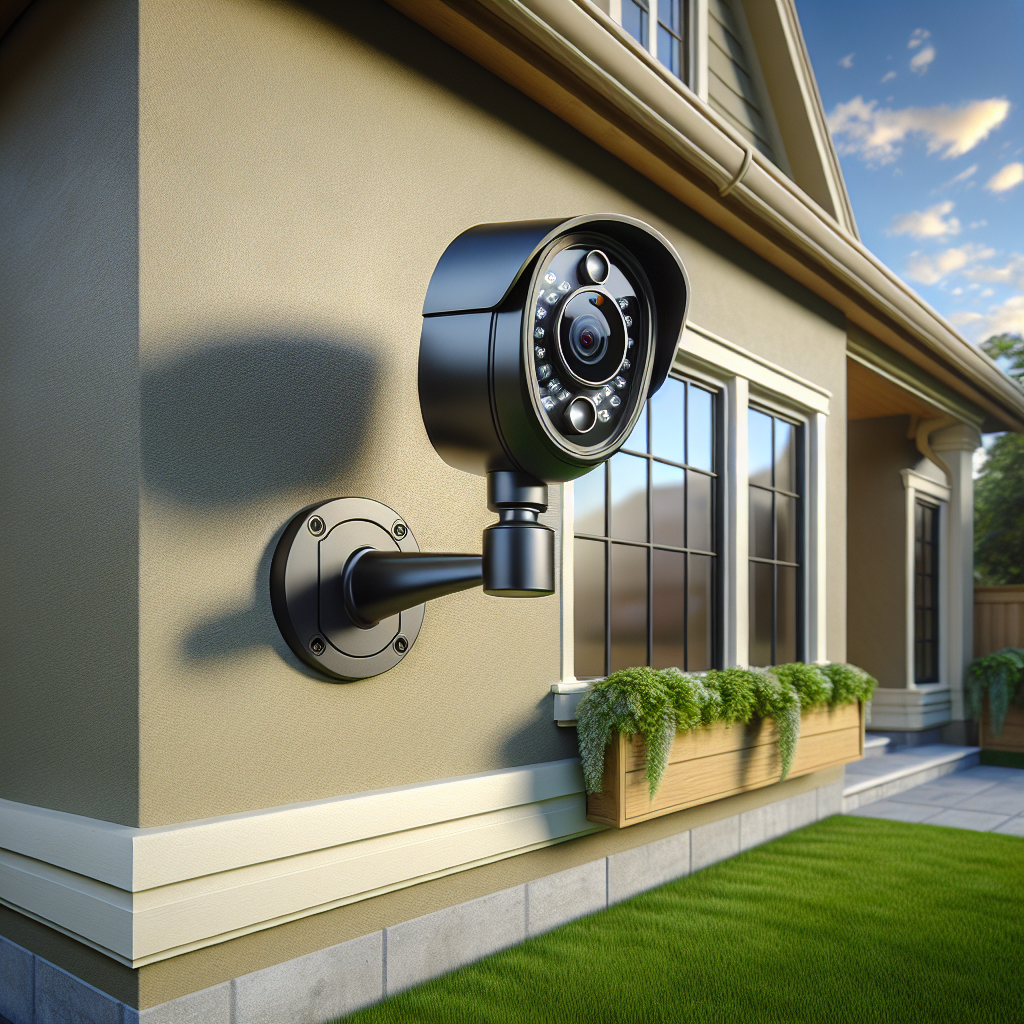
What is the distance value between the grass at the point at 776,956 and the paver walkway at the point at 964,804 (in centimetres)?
97

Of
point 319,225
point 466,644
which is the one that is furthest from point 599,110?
point 466,644

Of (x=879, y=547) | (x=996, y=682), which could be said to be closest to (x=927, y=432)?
(x=879, y=547)

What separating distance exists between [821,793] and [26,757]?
11.6 feet

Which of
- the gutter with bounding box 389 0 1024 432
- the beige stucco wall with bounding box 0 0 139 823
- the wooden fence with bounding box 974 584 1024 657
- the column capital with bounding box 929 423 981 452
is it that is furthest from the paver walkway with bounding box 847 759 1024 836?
the beige stucco wall with bounding box 0 0 139 823

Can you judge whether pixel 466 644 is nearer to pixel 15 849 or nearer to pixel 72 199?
pixel 15 849

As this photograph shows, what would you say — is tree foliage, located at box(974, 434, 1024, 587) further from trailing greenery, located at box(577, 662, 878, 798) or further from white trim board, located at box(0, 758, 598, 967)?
white trim board, located at box(0, 758, 598, 967)

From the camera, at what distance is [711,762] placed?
2.89 metres

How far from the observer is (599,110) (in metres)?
2.65

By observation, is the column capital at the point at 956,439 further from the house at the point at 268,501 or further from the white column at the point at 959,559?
the house at the point at 268,501

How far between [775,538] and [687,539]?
34.5 inches

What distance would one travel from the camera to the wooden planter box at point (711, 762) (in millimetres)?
2471

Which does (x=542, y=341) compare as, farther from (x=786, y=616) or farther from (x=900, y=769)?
(x=900, y=769)

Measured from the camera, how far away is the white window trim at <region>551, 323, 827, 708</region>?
262cm

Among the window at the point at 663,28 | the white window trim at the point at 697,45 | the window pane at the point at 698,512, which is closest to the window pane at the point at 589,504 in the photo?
the window pane at the point at 698,512
